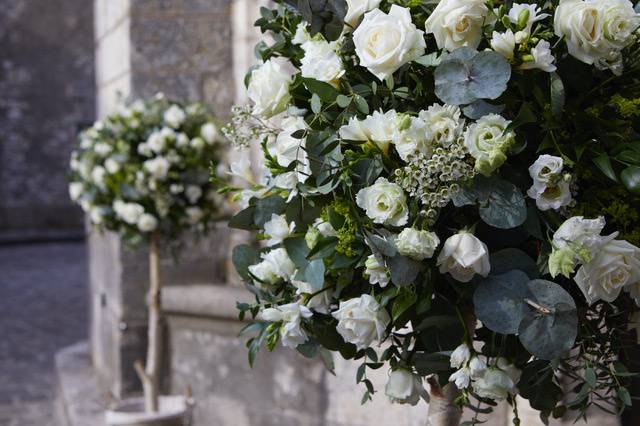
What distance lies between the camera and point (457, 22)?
1.24 meters

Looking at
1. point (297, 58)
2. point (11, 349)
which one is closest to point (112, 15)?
point (11, 349)

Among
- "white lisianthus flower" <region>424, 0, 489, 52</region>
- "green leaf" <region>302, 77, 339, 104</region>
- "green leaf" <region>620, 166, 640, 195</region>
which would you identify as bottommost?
"green leaf" <region>620, 166, 640, 195</region>

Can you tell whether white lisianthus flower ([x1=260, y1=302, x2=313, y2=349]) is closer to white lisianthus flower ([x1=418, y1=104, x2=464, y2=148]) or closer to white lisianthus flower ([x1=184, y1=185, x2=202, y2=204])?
white lisianthus flower ([x1=418, y1=104, x2=464, y2=148])

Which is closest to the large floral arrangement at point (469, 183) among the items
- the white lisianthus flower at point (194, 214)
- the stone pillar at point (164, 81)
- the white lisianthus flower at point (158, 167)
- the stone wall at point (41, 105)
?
the white lisianthus flower at point (158, 167)

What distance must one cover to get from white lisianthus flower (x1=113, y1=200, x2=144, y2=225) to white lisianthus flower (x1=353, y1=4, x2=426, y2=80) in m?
2.63

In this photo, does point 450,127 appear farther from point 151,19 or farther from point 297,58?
point 151,19

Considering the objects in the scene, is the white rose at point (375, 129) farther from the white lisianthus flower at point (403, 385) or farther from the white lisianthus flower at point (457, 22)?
the white lisianthus flower at point (403, 385)

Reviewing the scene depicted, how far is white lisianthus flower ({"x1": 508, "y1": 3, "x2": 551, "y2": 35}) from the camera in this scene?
1252 mm

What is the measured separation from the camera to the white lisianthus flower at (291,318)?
4.69 ft

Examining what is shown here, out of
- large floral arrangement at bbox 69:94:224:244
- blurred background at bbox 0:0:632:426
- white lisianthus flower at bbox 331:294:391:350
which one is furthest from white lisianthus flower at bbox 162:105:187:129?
white lisianthus flower at bbox 331:294:391:350

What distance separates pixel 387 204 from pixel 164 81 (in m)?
3.67

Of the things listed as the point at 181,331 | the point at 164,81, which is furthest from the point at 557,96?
the point at 164,81

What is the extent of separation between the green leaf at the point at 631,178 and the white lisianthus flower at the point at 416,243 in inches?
9.5

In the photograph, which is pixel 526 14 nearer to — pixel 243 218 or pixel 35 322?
pixel 243 218
